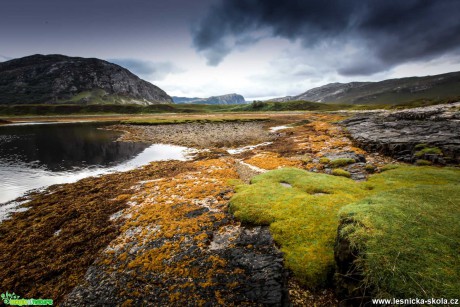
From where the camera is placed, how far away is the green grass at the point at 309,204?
9055mm

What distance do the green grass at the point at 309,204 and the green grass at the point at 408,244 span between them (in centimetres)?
162

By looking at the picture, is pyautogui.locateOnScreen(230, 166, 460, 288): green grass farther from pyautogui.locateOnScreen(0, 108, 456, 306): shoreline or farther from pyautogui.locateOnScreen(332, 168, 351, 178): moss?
pyautogui.locateOnScreen(332, 168, 351, 178): moss

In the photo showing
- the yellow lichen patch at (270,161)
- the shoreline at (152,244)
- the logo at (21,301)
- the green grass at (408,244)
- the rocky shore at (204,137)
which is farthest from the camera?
the rocky shore at (204,137)

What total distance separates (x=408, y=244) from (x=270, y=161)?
2179 centimetres

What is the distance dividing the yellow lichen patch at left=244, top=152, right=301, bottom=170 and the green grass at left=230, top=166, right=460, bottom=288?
6.62 m

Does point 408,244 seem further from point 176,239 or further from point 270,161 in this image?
point 270,161

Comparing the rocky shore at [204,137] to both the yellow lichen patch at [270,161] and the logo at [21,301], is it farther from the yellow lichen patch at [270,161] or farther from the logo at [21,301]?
the logo at [21,301]

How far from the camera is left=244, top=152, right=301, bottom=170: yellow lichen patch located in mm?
25969

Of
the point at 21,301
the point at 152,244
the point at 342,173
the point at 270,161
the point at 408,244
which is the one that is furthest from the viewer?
the point at 270,161

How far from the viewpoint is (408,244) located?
662 centimetres

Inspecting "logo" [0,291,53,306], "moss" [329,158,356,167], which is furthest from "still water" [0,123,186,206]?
"moss" [329,158,356,167]

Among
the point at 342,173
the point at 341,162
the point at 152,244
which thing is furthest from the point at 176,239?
the point at 341,162

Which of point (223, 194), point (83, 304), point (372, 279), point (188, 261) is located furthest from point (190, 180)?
point (372, 279)

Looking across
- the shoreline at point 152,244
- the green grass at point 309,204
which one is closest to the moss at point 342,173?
the shoreline at point 152,244
